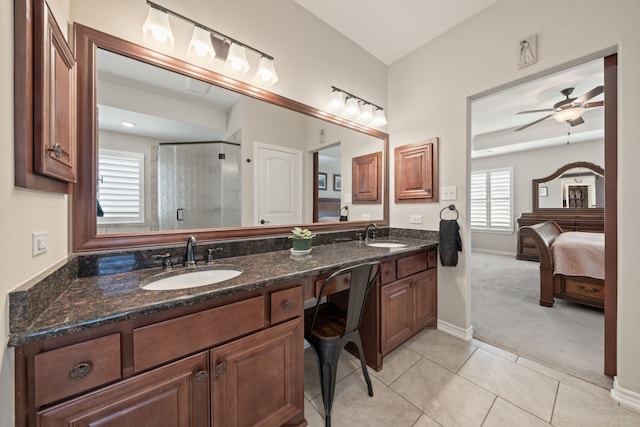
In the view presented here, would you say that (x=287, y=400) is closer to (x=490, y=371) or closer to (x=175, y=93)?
(x=490, y=371)

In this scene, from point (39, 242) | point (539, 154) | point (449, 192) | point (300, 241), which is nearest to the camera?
point (39, 242)

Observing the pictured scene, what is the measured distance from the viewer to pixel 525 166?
5.58 meters

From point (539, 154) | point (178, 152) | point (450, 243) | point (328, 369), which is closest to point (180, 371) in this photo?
point (328, 369)

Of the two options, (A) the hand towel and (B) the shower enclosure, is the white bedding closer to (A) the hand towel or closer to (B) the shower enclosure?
(A) the hand towel

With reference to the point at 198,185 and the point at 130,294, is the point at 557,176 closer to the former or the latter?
the point at 198,185

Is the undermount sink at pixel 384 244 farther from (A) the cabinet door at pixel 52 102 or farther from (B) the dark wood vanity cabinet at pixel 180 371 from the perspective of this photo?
(A) the cabinet door at pixel 52 102

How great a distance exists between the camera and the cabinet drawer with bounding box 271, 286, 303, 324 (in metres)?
1.15

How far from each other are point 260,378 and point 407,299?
132 centimetres

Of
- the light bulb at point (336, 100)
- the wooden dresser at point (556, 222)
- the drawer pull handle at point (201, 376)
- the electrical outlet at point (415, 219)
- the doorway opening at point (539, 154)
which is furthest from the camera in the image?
the wooden dresser at point (556, 222)

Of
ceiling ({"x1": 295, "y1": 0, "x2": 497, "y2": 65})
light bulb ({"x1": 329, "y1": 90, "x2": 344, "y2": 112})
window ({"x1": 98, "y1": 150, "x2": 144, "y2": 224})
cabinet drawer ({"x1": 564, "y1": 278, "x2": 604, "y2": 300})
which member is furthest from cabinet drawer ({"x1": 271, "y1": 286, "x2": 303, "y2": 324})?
cabinet drawer ({"x1": 564, "y1": 278, "x2": 604, "y2": 300})

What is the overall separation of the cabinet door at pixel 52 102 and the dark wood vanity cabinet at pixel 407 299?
5.79ft

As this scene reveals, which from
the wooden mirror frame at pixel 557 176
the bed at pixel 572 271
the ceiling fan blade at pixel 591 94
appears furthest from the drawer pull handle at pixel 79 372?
the wooden mirror frame at pixel 557 176

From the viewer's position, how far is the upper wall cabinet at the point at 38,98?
705 millimetres

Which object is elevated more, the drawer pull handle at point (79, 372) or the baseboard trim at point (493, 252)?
the drawer pull handle at point (79, 372)
